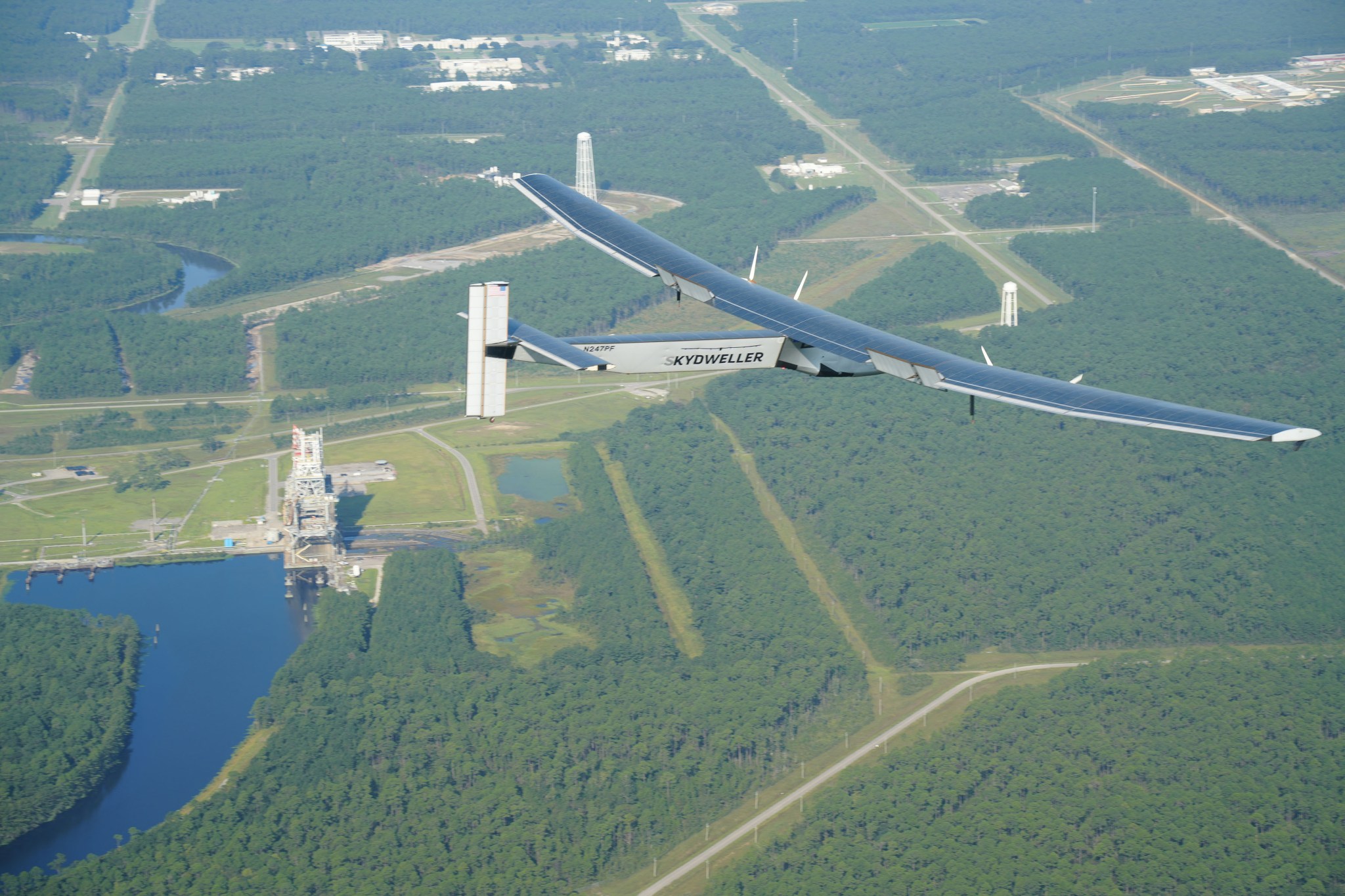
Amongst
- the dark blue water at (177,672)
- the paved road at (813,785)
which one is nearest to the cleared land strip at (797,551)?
the paved road at (813,785)

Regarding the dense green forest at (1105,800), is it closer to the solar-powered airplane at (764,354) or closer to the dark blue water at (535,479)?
the solar-powered airplane at (764,354)

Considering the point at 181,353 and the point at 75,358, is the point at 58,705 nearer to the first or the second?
the point at 181,353

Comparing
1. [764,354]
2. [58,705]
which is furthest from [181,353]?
[764,354]

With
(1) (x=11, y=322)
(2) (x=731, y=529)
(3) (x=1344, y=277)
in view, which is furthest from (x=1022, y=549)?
(1) (x=11, y=322)

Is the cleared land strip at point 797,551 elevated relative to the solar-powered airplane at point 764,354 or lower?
lower

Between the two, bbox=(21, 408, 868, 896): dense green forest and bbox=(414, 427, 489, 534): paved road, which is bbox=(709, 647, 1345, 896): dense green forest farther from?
bbox=(414, 427, 489, 534): paved road

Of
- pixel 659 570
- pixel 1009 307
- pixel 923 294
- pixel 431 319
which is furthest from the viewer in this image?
pixel 923 294
